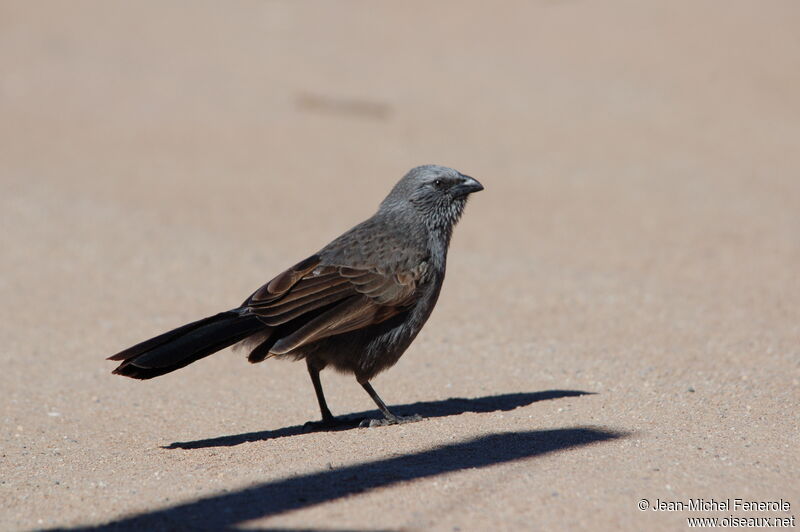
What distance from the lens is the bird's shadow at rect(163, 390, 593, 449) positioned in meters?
6.27

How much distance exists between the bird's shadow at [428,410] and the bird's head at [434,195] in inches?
51.3

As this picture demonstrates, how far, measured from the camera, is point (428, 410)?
690 centimetres

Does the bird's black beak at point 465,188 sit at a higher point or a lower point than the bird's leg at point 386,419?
higher

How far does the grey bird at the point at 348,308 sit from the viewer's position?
6.00 metres

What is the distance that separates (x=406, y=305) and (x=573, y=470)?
6.28 ft

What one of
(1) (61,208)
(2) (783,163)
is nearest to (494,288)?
(1) (61,208)

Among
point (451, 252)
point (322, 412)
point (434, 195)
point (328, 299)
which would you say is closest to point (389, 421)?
point (322, 412)

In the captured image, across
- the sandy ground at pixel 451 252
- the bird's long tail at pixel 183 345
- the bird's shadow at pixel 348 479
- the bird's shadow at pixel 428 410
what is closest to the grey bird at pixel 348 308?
the bird's long tail at pixel 183 345

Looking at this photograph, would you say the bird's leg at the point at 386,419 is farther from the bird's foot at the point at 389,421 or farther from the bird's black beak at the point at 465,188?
the bird's black beak at the point at 465,188

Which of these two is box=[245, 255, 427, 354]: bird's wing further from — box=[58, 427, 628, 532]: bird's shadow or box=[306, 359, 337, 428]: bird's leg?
box=[58, 427, 628, 532]: bird's shadow

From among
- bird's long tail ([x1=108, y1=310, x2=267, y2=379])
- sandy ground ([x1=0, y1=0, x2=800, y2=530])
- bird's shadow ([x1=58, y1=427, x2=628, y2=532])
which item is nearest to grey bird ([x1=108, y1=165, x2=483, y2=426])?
bird's long tail ([x1=108, y1=310, x2=267, y2=379])

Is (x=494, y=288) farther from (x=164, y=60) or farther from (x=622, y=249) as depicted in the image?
(x=164, y=60)

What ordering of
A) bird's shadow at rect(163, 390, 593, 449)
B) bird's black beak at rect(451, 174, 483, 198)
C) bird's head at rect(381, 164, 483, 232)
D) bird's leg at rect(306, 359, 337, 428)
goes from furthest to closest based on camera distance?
bird's black beak at rect(451, 174, 483, 198), bird's head at rect(381, 164, 483, 232), bird's leg at rect(306, 359, 337, 428), bird's shadow at rect(163, 390, 593, 449)

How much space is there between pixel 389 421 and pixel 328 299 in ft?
2.95
